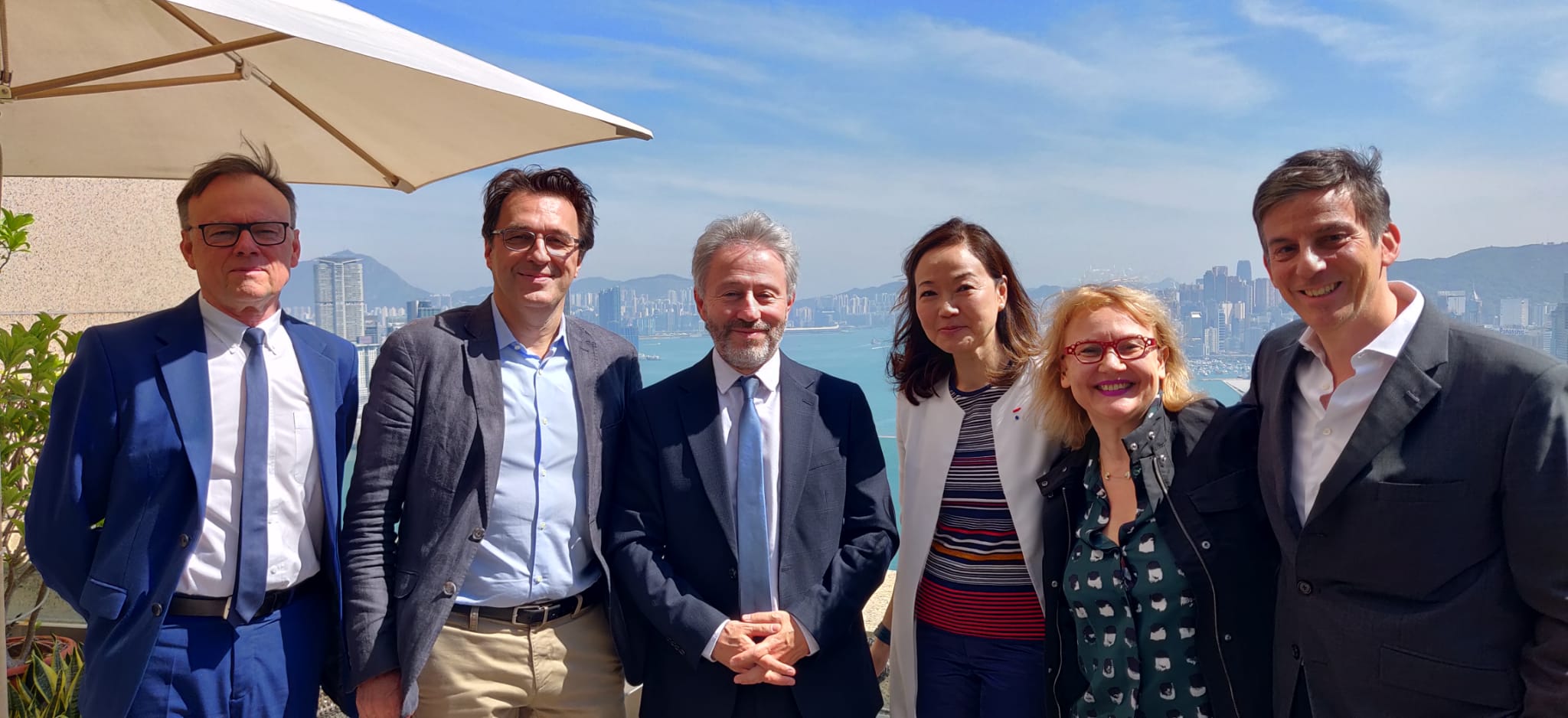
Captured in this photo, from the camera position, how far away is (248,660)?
7.96 ft

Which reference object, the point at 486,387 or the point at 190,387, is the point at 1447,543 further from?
the point at 190,387

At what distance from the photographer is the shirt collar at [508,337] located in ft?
9.25

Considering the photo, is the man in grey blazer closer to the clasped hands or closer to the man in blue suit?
the man in blue suit

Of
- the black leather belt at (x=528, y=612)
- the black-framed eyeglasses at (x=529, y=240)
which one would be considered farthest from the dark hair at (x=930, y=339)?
the black leather belt at (x=528, y=612)

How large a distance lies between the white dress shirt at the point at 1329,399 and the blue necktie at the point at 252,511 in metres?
2.72

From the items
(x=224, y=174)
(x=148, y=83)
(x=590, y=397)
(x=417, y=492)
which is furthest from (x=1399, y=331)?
(x=148, y=83)

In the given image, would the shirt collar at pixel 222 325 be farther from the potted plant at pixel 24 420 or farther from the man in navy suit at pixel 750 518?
the potted plant at pixel 24 420

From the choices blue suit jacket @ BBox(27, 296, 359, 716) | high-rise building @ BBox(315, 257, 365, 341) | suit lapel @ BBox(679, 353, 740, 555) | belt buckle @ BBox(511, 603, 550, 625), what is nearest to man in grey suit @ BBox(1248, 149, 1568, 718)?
suit lapel @ BBox(679, 353, 740, 555)

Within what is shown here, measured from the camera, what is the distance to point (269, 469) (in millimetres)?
2504

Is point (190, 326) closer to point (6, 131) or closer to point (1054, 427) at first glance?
point (6, 131)

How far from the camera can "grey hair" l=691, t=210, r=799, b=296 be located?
2814 millimetres

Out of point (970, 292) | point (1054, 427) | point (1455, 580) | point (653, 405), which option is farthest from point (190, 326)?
point (1455, 580)

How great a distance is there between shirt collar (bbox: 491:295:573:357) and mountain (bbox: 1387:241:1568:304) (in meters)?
9.36

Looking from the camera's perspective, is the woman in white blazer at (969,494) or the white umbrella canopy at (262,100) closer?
the white umbrella canopy at (262,100)
